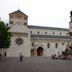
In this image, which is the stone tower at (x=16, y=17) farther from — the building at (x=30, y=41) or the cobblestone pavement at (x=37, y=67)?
the cobblestone pavement at (x=37, y=67)

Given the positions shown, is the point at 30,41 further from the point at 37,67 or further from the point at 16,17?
the point at 37,67

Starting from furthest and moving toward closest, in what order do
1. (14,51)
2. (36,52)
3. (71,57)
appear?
(36,52) → (14,51) → (71,57)

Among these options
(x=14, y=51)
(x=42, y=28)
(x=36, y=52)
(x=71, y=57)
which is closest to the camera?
(x=71, y=57)

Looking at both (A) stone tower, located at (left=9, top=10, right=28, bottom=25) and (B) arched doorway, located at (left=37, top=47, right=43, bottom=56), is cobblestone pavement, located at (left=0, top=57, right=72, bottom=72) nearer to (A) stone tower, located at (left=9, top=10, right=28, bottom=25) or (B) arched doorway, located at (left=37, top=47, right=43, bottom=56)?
(B) arched doorway, located at (left=37, top=47, right=43, bottom=56)

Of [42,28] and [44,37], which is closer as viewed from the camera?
[44,37]

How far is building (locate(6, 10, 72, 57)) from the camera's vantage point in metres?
71.4

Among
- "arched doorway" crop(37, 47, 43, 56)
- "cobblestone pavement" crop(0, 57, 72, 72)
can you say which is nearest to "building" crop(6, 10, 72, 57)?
Answer: "arched doorway" crop(37, 47, 43, 56)

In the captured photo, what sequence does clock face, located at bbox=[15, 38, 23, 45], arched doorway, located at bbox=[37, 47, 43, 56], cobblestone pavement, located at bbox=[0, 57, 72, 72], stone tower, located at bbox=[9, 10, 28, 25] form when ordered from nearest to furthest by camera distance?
cobblestone pavement, located at bbox=[0, 57, 72, 72], clock face, located at bbox=[15, 38, 23, 45], arched doorway, located at bbox=[37, 47, 43, 56], stone tower, located at bbox=[9, 10, 28, 25]

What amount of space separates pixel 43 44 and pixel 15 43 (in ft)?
30.7

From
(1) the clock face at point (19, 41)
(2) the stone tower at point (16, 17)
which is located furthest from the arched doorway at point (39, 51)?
(2) the stone tower at point (16, 17)

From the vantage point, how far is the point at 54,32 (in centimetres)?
9044

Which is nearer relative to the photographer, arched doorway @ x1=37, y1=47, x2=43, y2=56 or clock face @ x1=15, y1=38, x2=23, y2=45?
clock face @ x1=15, y1=38, x2=23, y2=45

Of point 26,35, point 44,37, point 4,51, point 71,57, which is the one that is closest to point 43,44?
point 44,37

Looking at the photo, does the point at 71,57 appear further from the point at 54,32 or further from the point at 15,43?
the point at 54,32
